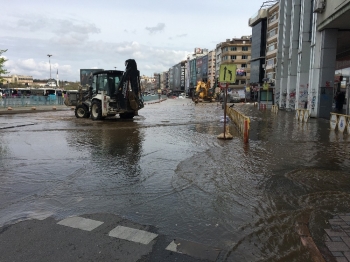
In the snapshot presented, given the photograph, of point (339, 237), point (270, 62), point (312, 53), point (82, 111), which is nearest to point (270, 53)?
point (270, 62)

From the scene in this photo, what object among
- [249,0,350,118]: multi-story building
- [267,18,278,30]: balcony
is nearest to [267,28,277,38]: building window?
[267,18,278,30]: balcony

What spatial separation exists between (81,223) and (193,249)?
175 centimetres

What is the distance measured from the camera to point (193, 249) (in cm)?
374

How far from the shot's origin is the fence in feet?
108

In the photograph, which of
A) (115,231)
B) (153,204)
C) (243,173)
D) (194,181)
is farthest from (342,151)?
(115,231)

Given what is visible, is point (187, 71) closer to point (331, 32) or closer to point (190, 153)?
point (331, 32)

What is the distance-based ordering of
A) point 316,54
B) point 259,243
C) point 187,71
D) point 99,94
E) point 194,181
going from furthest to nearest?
1. point 187,71
2. point 316,54
3. point 99,94
4. point 194,181
5. point 259,243

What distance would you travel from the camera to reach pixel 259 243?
3889 mm

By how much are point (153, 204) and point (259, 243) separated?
1974 mm

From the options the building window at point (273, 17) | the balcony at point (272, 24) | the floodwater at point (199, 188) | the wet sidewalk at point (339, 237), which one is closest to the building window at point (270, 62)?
the balcony at point (272, 24)

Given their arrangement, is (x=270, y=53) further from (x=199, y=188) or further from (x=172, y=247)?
(x=172, y=247)

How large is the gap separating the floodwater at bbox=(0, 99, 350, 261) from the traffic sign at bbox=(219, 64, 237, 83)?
2.37 m

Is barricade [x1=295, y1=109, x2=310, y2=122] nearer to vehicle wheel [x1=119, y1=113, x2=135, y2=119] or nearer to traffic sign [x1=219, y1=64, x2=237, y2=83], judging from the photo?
traffic sign [x1=219, y1=64, x2=237, y2=83]

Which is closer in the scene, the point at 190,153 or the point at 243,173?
the point at 243,173
